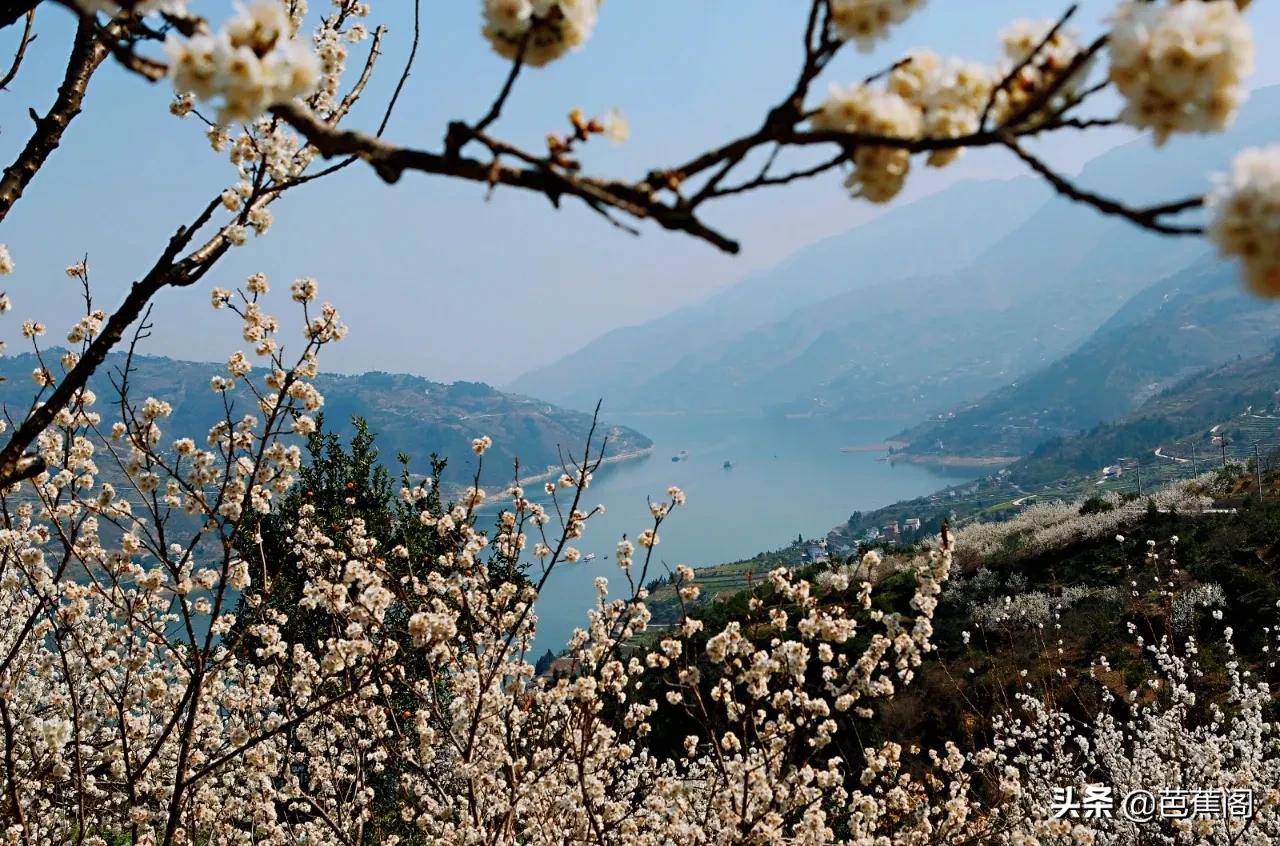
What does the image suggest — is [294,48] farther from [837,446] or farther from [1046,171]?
[837,446]

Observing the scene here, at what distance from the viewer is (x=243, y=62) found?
1188 millimetres

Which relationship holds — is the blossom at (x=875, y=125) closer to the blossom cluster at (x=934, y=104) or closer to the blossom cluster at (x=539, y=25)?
the blossom cluster at (x=934, y=104)

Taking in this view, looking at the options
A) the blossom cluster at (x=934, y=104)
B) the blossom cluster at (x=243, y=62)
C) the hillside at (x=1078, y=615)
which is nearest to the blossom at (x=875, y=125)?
the blossom cluster at (x=934, y=104)

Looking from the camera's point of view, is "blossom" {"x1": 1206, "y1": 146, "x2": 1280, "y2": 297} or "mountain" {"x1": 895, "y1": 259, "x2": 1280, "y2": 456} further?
"mountain" {"x1": 895, "y1": 259, "x2": 1280, "y2": 456}

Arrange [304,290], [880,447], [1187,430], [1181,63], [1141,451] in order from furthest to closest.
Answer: [880,447] < [1187,430] < [1141,451] < [304,290] < [1181,63]

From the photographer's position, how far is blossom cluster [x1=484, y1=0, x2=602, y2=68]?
1.27 meters

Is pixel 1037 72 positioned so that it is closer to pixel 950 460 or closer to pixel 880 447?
pixel 950 460

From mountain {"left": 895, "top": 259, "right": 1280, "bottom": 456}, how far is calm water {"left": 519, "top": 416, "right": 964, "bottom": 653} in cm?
1773

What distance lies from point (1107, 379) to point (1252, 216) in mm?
187211

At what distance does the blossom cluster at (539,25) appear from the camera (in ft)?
4.18

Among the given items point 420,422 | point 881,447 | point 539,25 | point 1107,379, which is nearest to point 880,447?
point 881,447

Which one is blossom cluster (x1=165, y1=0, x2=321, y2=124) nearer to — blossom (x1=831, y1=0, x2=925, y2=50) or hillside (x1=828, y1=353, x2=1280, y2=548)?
blossom (x1=831, y1=0, x2=925, y2=50)

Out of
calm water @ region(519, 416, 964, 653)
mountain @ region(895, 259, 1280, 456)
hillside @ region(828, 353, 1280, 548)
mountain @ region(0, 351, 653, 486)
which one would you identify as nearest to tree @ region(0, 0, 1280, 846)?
calm water @ region(519, 416, 964, 653)

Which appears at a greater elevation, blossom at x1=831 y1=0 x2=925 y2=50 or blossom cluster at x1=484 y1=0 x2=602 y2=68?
blossom cluster at x1=484 y1=0 x2=602 y2=68
